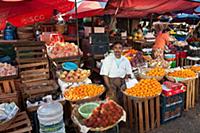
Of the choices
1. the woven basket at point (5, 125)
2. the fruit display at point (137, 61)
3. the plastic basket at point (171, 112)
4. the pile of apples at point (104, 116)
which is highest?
the fruit display at point (137, 61)

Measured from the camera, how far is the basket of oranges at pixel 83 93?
366 cm

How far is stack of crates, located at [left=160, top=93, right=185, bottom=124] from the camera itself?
411 cm

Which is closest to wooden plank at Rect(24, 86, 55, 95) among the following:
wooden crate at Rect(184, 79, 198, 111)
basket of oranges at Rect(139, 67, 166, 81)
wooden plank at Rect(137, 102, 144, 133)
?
wooden plank at Rect(137, 102, 144, 133)

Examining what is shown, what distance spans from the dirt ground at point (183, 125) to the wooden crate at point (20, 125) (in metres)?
1.91

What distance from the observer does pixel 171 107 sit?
4.21m

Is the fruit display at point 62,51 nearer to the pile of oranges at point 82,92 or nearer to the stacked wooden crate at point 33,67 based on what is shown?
the stacked wooden crate at point 33,67

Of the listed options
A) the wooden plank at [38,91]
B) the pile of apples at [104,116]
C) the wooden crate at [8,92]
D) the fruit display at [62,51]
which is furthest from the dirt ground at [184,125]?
the wooden crate at [8,92]

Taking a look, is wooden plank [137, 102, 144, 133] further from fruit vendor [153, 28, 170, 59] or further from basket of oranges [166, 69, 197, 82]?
fruit vendor [153, 28, 170, 59]

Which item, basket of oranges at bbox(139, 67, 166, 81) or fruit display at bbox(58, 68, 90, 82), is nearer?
fruit display at bbox(58, 68, 90, 82)

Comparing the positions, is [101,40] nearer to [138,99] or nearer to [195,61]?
[138,99]

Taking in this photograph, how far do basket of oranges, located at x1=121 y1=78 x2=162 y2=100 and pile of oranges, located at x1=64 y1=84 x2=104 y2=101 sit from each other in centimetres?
61

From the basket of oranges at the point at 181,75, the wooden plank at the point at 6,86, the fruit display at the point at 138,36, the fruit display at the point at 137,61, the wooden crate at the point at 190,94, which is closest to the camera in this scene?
the wooden plank at the point at 6,86

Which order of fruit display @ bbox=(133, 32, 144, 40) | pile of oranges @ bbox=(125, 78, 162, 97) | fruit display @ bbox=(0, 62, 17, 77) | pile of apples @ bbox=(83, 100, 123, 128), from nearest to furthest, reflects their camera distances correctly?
pile of apples @ bbox=(83, 100, 123, 128) < pile of oranges @ bbox=(125, 78, 162, 97) < fruit display @ bbox=(0, 62, 17, 77) < fruit display @ bbox=(133, 32, 144, 40)

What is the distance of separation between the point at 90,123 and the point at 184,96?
2860 mm
